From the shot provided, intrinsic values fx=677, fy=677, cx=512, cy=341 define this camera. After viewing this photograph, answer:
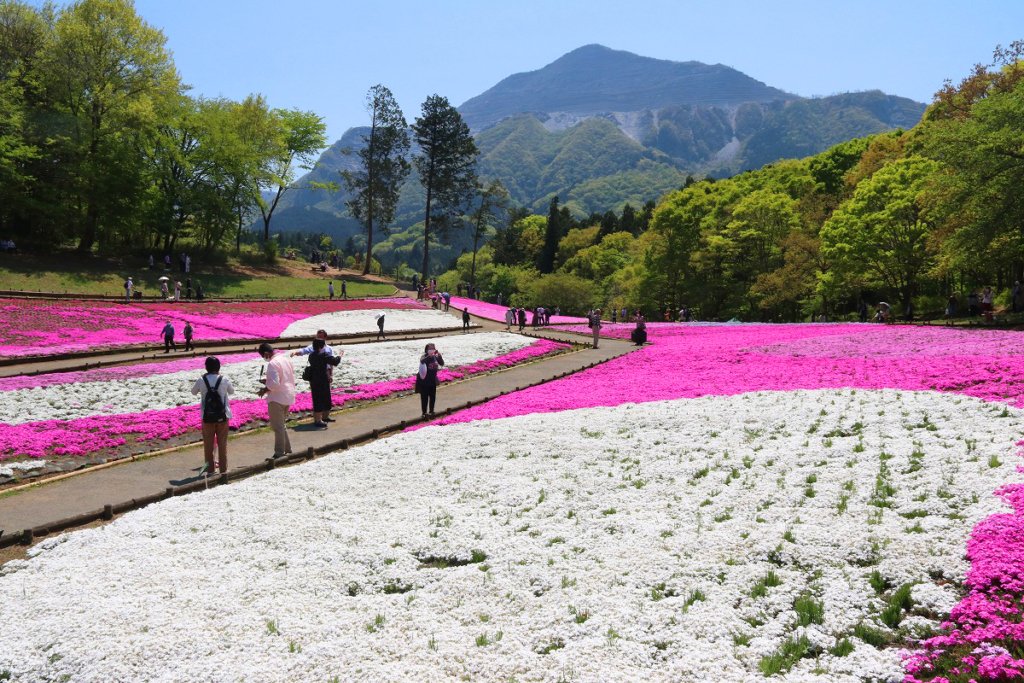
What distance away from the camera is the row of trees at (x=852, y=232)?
3694 centimetres

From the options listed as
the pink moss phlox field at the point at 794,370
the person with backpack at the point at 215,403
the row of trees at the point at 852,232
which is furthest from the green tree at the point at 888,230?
the person with backpack at the point at 215,403

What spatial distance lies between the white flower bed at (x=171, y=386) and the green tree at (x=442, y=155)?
56162 mm

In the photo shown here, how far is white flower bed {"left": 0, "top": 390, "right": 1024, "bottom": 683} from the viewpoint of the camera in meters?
7.64

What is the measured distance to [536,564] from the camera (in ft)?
33.0

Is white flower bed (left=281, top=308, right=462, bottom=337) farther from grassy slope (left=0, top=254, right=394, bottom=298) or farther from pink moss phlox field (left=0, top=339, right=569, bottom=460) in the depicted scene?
pink moss phlox field (left=0, top=339, right=569, bottom=460)

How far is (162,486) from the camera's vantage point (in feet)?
46.8

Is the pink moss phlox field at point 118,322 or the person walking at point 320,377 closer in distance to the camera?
the person walking at point 320,377

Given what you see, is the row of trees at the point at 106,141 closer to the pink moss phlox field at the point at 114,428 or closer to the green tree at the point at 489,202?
the green tree at the point at 489,202

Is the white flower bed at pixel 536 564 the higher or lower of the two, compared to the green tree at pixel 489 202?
lower

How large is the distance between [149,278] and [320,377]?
4960cm

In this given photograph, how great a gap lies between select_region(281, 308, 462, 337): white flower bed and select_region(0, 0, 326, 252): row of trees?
28524 millimetres

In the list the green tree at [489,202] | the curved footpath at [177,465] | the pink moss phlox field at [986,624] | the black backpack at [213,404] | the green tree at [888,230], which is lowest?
the curved footpath at [177,465]

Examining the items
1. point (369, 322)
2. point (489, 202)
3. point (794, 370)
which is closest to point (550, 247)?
point (489, 202)

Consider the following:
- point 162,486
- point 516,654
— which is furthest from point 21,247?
point 516,654
